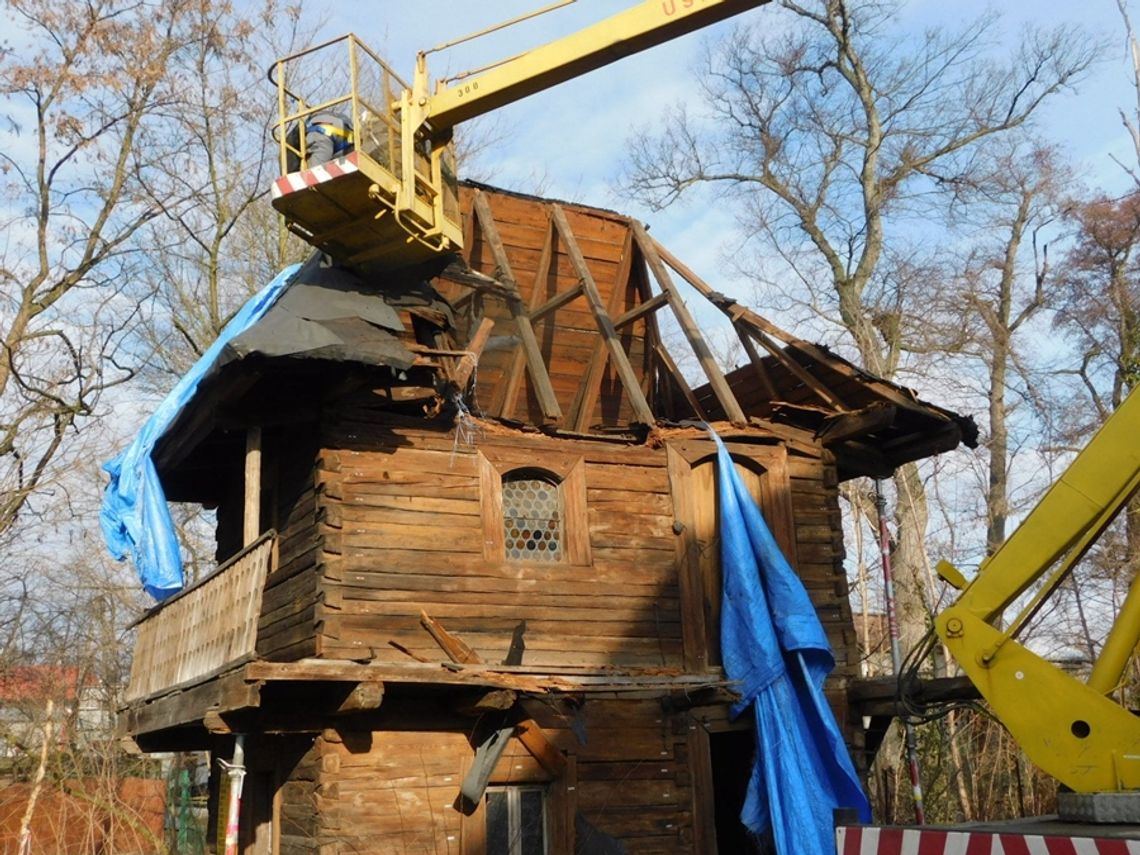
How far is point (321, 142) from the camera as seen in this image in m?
11.2

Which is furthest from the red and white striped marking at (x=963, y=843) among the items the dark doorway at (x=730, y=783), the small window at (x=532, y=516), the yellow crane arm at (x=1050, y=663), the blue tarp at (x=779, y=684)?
the dark doorway at (x=730, y=783)

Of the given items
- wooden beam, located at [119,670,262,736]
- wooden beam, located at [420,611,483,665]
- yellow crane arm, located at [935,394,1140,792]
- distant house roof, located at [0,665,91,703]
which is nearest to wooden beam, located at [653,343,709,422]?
wooden beam, located at [420,611,483,665]

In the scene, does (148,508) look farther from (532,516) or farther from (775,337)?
(775,337)

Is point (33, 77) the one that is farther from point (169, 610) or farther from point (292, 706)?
point (292, 706)

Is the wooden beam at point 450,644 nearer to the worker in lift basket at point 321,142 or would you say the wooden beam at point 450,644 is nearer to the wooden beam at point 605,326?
the wooden beam at point 605,326

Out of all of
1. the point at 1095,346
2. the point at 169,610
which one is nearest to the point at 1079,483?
the point at 169,610

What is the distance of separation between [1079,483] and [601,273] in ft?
33.7

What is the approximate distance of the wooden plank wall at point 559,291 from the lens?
1466 centimetres

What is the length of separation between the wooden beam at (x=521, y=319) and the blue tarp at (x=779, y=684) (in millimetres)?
2067

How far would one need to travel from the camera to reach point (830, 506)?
13.5 meters

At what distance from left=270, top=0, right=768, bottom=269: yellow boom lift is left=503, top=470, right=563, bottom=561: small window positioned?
2.59 m

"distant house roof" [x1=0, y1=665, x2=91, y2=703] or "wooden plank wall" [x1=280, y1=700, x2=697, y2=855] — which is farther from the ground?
"distant house roof" [x1=0, y1=665, x2=91, y2=703]

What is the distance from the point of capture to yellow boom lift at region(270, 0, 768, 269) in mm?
10484

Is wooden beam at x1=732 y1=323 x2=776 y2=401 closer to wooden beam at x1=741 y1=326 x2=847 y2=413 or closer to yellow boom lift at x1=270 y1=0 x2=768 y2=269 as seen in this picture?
wooden beam at x1=741 y1=326 x2=847 y2=413
